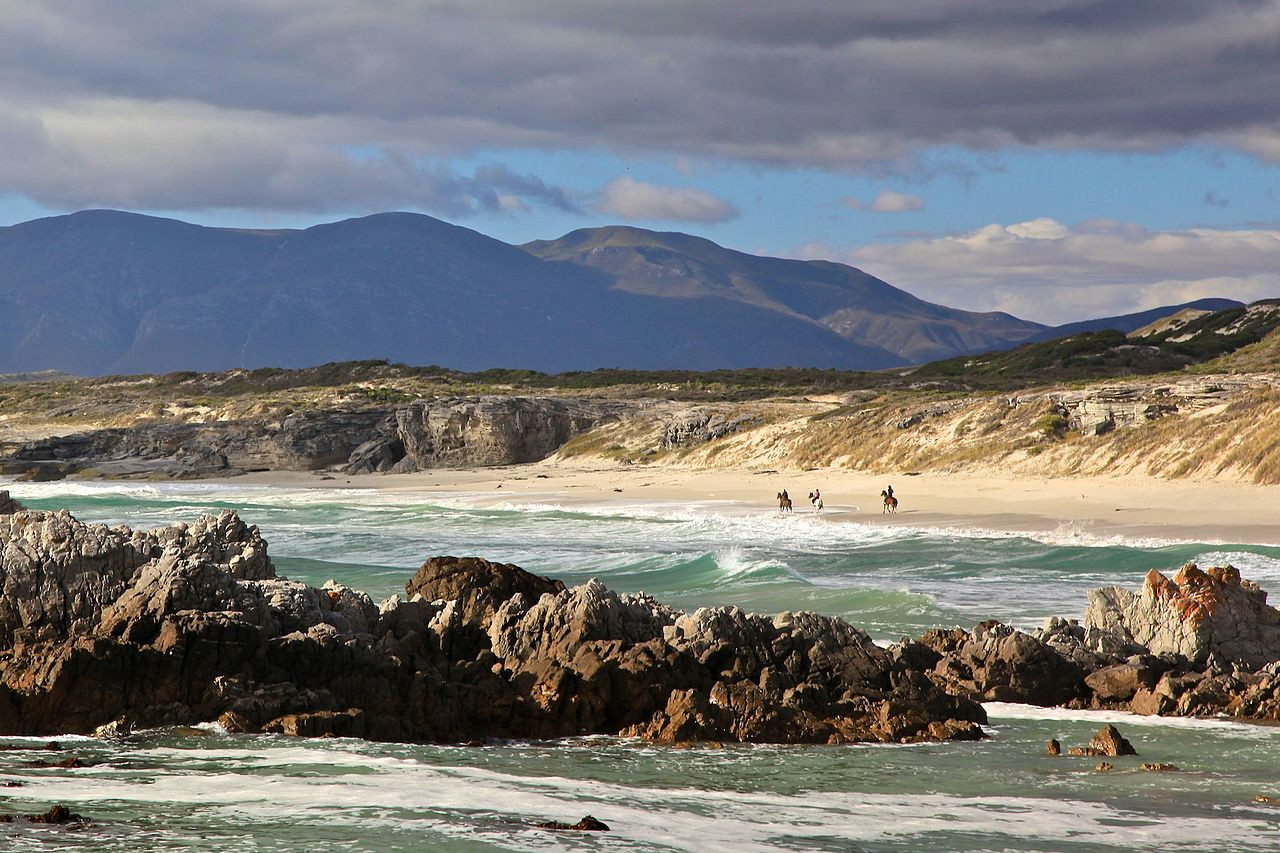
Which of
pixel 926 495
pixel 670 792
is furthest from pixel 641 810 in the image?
pixel 926 495

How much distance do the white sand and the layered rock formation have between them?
15621 mm

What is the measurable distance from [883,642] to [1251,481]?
21.2 metres

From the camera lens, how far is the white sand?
93.5ft

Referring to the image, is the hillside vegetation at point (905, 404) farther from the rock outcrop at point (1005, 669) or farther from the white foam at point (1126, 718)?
the white foam at point (1126, 718)

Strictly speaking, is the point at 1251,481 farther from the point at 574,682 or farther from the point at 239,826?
the point at 239,826

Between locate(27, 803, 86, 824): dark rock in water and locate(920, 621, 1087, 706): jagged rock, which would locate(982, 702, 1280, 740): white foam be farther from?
locate(27, 803, 86, 824): dark rock in water

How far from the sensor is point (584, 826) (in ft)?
26.4

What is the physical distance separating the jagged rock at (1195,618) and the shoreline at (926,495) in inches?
462

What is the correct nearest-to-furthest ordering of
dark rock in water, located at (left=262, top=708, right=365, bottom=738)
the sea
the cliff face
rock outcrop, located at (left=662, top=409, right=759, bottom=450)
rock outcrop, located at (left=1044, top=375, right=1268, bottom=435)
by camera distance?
1. the sea
2. dark rock in water, located at (left=262, top=708, right=365, bottom=738)
3. rock outcrop, located at (left=1044, top=375, right=1268, bottom=435)
4. rock outcrop, located at (left=662, top=409, right=759, bottom=450)
5. the cliff face

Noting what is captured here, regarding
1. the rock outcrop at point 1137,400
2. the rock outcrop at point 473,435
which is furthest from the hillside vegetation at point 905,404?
the rock outcrop at point 473,435

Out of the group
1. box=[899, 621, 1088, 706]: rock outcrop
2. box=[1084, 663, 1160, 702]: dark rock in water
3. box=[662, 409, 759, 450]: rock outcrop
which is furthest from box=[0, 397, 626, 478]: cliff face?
box=[1084, 663, 1160, 702]: dark rock in water

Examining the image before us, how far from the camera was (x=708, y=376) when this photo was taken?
89.7 metres

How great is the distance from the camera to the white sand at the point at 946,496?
2848 centimetres

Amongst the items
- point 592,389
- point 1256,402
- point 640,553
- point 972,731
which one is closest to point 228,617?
point 972,731
